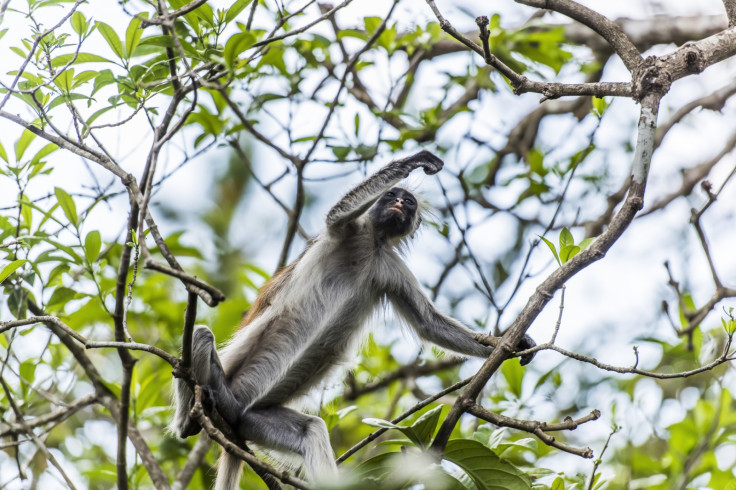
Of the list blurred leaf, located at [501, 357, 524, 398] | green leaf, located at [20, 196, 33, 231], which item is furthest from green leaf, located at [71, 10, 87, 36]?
blurred leaf, located at [501, 357, 524, 398]

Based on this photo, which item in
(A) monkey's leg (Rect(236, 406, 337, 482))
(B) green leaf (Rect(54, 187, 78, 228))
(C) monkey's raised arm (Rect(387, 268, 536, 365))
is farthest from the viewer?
(C) monkey's raised arm (Rect(387, 268, 536, 365))

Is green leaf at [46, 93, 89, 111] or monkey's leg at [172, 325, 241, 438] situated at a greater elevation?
green leaf at [46, 93, 89, 111]

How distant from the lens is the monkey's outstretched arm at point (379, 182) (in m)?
4.73

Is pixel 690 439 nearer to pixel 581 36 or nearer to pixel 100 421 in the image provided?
pixel 581 36

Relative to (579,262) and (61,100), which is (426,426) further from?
(61,100)

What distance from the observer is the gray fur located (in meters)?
4.76

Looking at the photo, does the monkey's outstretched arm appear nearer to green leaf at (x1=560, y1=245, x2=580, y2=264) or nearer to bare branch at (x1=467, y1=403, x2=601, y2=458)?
green leaf at (x1=560, y1=245, x2=580, y2=264)

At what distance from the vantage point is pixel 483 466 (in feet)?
11.6

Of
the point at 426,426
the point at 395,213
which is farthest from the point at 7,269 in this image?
the point at 395,213

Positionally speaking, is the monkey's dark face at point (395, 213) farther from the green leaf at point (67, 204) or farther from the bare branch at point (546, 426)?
the bare branch at point (546, 426)

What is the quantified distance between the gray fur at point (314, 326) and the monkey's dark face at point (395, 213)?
0.03m

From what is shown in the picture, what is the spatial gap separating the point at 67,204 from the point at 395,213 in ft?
7.27

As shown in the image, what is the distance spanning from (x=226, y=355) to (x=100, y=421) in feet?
9.63

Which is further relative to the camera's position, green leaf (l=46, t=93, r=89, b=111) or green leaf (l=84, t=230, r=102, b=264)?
green leaf (l=84, t=230, r=102, b=264)
